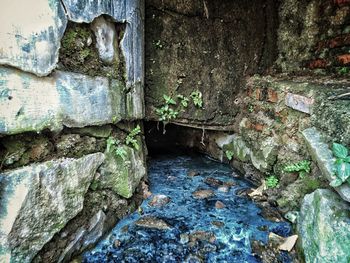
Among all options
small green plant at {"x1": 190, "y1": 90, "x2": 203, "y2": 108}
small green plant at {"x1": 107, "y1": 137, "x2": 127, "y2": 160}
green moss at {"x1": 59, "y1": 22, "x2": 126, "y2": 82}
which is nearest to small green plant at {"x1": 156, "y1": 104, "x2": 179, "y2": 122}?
small green plant at {"x1": 190, "y1": 90, "x2": 203, "y2": 108}

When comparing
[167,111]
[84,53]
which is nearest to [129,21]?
[84,53]

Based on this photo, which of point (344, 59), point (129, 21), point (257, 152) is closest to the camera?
point (129, 21)

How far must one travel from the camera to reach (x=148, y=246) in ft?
6.42

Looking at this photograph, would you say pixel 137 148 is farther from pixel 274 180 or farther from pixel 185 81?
pixel 274 180

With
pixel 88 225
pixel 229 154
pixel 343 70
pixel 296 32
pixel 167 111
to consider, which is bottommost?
pixel 88 225

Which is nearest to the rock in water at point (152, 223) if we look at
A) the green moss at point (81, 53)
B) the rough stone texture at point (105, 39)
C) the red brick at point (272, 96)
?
the green moss at point (81, 53)

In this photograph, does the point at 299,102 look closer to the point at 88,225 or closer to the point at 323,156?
the point at 323,156

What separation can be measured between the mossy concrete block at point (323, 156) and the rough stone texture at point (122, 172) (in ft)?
4.85

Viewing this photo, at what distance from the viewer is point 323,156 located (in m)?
1.69

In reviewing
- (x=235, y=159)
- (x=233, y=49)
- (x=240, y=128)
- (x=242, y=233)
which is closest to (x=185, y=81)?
(x=233, y=49)

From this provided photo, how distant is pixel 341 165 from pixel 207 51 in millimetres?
2021

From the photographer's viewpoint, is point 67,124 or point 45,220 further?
point 67,124

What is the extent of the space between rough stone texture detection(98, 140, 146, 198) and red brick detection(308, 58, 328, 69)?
2133mm

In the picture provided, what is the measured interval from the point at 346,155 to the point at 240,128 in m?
1.79
